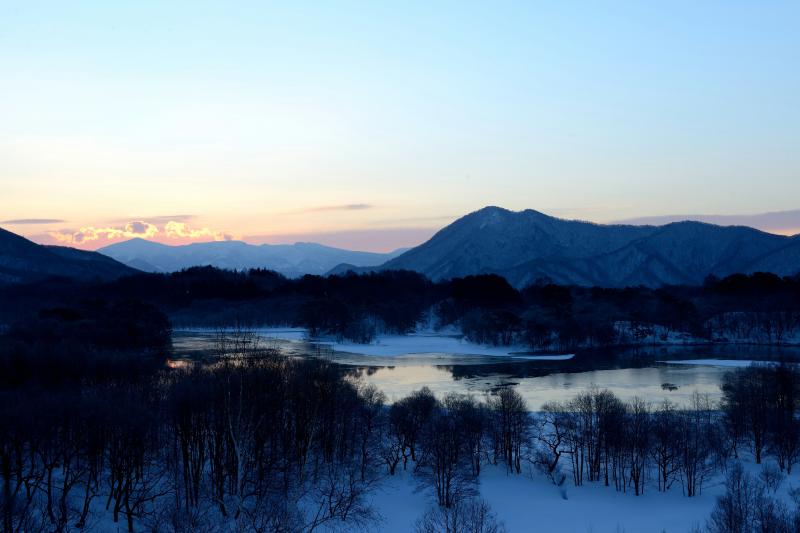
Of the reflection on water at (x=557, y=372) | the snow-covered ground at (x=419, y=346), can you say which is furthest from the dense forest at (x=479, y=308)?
the reflection on water at (x=557, y=372)

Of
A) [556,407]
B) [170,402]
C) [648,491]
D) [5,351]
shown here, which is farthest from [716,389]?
[5,351]

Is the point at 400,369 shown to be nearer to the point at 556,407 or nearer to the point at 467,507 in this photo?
the point at 556,407

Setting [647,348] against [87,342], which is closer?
[87,342]

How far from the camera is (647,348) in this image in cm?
9525

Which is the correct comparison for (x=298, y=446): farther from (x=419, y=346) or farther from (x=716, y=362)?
(x=419, y=346)

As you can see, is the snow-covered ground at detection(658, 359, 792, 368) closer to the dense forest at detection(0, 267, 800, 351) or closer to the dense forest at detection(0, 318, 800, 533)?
the dense forest at detection(0, 267, 800, 351)

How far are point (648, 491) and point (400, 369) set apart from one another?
137 feet

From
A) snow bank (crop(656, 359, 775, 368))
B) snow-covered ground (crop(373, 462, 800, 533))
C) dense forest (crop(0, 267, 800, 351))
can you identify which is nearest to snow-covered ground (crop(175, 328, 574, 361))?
dense forest (crop(0, 267, 800, 351))

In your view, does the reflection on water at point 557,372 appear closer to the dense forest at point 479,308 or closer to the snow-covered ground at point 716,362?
the snow-covered ground at point 716,362

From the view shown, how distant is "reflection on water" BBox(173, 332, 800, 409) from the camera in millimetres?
53719

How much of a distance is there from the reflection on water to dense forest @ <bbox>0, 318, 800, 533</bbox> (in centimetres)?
1120

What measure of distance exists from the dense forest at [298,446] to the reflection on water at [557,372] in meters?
11.2

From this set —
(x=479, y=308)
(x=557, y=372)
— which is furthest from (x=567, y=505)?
(x=479, y=308)

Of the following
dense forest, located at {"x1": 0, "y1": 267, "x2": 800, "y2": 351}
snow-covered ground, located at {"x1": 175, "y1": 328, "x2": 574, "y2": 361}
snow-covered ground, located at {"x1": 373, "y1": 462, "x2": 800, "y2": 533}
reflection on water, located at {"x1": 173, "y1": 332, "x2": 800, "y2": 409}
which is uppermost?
dense forest, located at {"x1": 0, "y1": 267, "x2": 800, "y2": 351}
